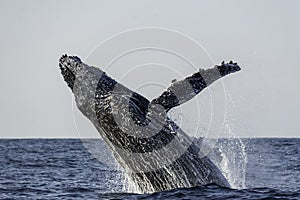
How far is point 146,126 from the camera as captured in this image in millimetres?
10953

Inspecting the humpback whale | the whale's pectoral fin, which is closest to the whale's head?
the humpback whale

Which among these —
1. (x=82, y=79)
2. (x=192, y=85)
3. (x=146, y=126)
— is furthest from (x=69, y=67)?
(x=192, y=85)

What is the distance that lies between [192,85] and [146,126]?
3.39 ft

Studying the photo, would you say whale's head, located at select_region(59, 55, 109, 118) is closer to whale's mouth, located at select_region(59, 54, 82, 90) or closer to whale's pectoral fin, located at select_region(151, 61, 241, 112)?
whale's mouth, located at select_region(59, 54, 82, 90)

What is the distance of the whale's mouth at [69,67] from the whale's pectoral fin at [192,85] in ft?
5.04

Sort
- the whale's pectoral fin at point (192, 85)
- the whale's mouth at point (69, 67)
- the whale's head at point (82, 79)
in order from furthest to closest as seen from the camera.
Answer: the whale's mouth at point (69, 67) < the whale's head at point (82, 79) < the whale's pectoral fin at point (192, 85)

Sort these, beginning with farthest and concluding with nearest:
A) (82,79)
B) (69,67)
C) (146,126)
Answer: (69,67), (82,79), (146,126)

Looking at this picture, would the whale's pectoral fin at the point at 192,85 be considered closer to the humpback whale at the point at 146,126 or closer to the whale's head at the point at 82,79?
the humpback whale at the point at 146,126

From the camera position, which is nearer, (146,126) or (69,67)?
(146,126)

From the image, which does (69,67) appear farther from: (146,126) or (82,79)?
(146,126)

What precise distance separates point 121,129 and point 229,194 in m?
2.07

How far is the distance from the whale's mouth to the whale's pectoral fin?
1536mm

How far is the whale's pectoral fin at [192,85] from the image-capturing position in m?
10.8

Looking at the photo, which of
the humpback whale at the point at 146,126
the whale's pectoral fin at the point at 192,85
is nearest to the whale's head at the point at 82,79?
the humpback whale at the point at 146,126
